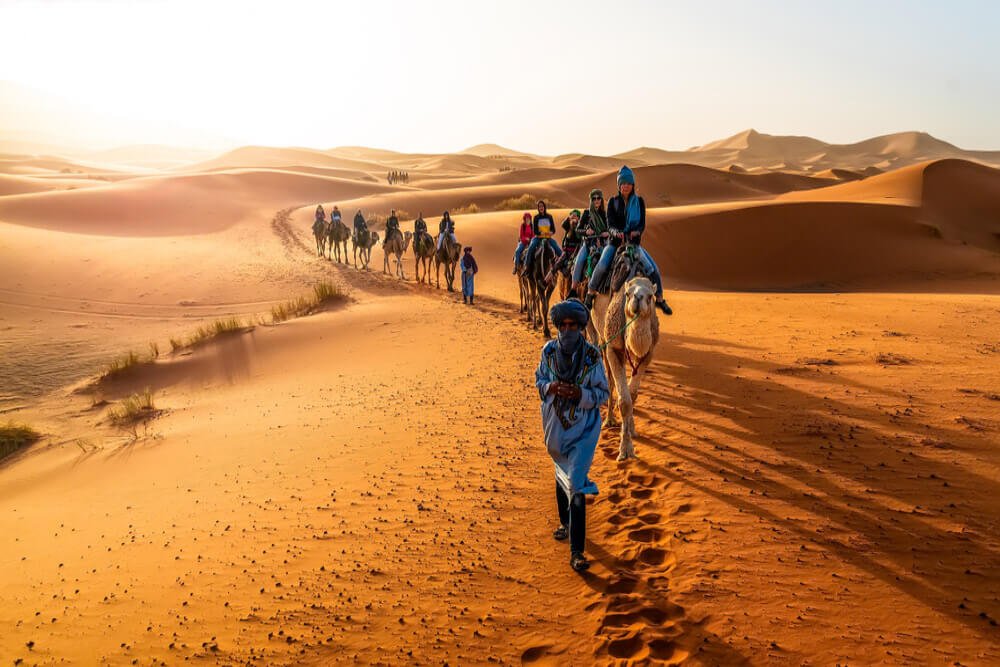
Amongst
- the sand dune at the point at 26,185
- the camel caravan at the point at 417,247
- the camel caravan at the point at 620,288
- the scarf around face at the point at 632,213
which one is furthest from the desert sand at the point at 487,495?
the sand dune at the point at 26,185

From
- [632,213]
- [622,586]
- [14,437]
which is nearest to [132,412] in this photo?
[14,437]

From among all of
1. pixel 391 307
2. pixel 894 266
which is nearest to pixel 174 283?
pixel 391 307

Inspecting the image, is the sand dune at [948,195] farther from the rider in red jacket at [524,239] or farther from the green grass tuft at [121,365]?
the green grass tuft at [121,365]

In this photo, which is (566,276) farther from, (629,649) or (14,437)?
(14,437)

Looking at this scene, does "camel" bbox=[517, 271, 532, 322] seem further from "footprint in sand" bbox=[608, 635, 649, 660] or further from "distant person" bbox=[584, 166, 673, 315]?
"footprint in sand" bbox=[608, 635, 649, 660]

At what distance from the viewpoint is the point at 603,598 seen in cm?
423

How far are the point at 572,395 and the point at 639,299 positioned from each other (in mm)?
2257

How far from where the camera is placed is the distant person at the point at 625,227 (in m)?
7.04

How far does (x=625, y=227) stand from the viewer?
23.9 ft

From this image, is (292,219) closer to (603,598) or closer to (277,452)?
(277,452)

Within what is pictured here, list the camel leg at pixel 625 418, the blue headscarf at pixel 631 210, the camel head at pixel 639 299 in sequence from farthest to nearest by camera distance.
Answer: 1. the blue headscarf at pixel 631 210
2. the camel leg at pixel 625 418
3. the camel head at pixel 639 299

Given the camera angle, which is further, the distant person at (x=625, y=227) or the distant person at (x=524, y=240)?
the distant person at (x=524, y=240)

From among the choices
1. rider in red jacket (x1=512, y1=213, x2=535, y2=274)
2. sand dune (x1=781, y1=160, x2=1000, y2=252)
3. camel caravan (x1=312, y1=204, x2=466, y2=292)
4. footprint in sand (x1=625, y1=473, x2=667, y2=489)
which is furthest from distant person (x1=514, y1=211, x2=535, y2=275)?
sand dune (x1=781, y1=160, x2=1000, y2=252)

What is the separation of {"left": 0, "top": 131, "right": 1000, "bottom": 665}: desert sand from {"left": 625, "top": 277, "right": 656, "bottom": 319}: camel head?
160cm
